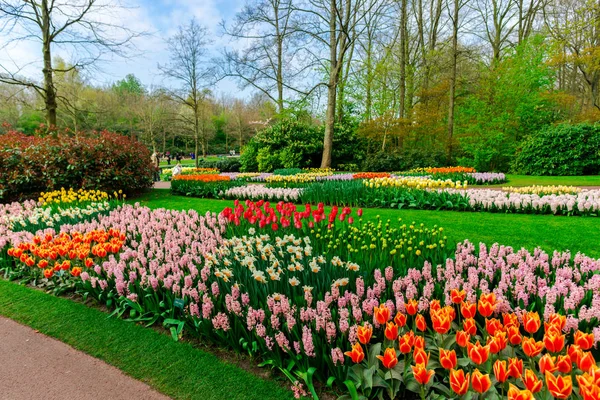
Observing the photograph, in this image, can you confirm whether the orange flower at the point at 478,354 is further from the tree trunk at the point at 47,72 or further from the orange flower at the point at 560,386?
the tree trunk at the point at 47,72

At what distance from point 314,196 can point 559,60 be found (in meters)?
18.6

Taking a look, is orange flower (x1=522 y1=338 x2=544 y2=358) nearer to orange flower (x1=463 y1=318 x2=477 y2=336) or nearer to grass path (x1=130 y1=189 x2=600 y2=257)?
orange flower (x1=463 y1=318 x2=477 y2=336)

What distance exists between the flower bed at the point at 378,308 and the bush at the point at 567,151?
13.4 metres

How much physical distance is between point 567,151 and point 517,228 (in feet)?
38.0

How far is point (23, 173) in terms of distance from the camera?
9508 mm

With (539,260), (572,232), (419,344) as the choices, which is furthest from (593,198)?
(419,344)

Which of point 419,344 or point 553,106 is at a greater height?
point 553,106

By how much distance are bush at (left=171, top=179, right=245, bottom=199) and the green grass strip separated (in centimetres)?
728

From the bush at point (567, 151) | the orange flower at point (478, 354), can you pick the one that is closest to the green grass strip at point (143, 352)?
the orange flower at point (478, 354)

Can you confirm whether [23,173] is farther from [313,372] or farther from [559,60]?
[559,60]

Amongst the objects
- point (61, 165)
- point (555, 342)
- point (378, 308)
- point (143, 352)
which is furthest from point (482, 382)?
point (61, 165)

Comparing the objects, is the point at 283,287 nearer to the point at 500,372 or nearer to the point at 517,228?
the point at 500,372

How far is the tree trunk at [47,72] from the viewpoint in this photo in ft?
38.8

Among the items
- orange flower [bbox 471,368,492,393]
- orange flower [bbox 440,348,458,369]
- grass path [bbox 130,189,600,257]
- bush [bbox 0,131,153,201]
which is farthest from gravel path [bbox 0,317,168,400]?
bush [bbox 0,131,153,201]
